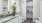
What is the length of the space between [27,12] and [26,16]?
27 cm

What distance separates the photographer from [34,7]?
142 inches

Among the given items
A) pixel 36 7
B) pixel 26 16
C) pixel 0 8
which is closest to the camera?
pixel 0 8

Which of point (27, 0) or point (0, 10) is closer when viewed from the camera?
point (0, 10)

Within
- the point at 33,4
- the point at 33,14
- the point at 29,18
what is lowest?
the point at 29,18

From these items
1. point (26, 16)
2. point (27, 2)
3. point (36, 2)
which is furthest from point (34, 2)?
point (26, 16)

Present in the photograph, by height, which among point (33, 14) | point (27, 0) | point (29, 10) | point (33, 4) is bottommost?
point (33, 14)

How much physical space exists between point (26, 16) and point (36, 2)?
3.52 ft

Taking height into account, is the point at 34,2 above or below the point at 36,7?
above

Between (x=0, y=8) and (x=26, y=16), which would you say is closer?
(x=0, y=8)

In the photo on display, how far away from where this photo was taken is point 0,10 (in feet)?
3.73

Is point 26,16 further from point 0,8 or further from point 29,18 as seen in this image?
point 0,8

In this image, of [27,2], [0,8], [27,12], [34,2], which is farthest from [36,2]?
[0,8]

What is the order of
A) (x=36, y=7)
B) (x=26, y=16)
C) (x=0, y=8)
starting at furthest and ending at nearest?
(x=26, y=16) < (x=36, y=7) < (x=0, y=8)

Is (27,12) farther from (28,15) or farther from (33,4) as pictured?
(33,4)
